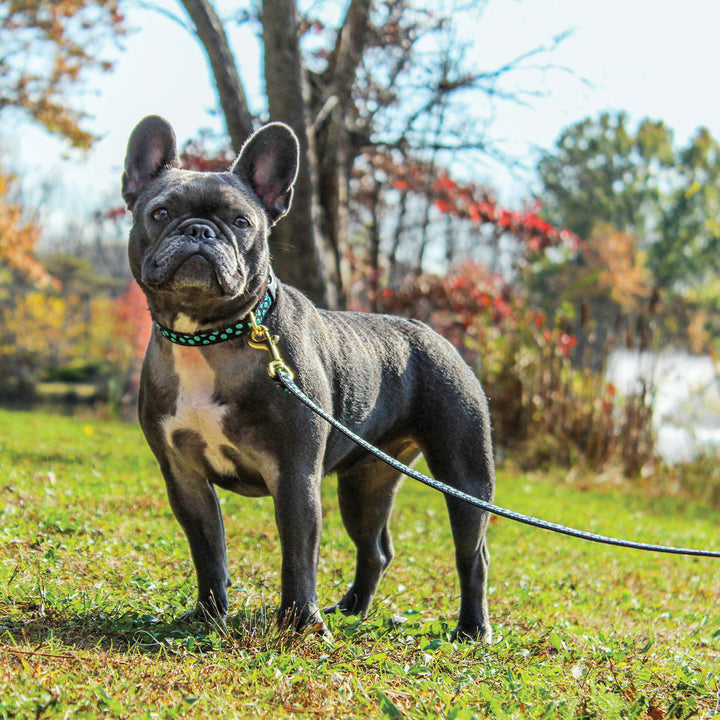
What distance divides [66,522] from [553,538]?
421 cm

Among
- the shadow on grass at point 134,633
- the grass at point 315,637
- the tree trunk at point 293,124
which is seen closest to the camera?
the grass at point 315,637

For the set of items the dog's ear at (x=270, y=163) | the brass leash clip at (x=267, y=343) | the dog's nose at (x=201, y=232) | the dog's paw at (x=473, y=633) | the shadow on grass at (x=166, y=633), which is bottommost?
the dog's paw at (x=473, y=633)

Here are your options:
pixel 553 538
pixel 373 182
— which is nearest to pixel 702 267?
pixel 373 182

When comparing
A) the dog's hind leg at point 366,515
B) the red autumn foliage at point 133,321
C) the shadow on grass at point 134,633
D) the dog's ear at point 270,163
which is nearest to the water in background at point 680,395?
the dog's hind leg at point 366,515

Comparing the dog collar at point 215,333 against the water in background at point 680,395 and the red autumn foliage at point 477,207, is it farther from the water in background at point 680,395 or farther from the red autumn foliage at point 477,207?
the red autumn foliage at point 477,207

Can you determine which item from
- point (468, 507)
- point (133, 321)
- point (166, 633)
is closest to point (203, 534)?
point (166, 633)

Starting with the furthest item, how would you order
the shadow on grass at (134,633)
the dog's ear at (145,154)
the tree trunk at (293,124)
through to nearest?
the tree trunk at (293,124), the dog's ear at (145,154), the shadow on grass at (134,633)

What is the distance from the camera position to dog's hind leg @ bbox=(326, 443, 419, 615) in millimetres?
3996

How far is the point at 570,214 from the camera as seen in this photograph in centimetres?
4231

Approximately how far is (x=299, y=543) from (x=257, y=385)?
619 mm

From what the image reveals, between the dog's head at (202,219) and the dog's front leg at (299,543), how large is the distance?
71cm

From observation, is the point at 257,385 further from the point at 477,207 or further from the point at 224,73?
the point at 477,207

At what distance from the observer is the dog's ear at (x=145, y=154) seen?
3277mm

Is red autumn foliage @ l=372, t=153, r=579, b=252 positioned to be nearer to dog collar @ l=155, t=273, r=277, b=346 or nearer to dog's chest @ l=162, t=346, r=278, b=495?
dog collar @ l=155, t=273, r=277, b=346
